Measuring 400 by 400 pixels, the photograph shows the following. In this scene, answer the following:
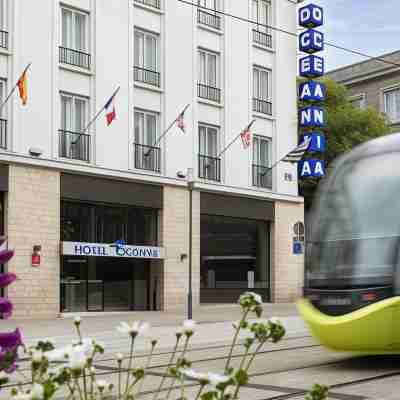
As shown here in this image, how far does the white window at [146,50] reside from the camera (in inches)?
1163

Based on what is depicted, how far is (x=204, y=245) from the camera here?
32.0 m

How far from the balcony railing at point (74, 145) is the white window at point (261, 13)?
10.7 m

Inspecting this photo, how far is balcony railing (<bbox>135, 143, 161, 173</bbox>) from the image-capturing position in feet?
95.3

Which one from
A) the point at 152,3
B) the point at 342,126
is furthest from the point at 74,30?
the point at 342,126

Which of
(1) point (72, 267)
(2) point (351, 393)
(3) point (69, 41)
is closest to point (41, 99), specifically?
(3) point (69, 41)

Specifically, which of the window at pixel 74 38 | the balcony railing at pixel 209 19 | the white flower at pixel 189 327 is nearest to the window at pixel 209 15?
the balcony railing at pixel 209 19

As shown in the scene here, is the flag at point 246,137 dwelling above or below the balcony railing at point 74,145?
above

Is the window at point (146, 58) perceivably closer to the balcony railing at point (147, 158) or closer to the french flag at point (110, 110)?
the balcony railing at point (147, 158)

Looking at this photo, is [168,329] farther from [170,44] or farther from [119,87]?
[170,44]

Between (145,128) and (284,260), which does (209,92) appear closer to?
(145,128)

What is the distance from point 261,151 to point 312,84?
345 centimetres

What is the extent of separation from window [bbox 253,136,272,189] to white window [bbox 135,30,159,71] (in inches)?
236

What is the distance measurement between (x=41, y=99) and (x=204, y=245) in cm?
926

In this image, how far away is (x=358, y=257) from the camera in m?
10.8
